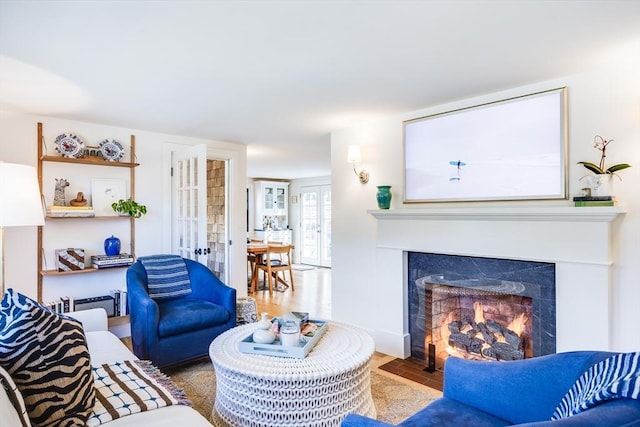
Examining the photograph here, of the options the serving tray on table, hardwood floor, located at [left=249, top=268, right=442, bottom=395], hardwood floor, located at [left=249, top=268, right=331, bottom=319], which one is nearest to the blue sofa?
the serving tray on table

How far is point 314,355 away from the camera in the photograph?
2.07 metres

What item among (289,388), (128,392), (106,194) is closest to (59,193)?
(106,194)

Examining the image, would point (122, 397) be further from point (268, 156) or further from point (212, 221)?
point (268, 156)

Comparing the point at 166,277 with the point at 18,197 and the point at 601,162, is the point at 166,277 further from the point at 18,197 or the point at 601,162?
the point at 601,162

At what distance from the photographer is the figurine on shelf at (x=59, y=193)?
11.2ft

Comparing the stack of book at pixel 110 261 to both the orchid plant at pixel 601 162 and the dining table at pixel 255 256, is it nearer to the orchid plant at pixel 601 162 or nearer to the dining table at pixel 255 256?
the dining table at pixel 255 256

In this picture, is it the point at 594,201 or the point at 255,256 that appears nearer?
the point at 594,201

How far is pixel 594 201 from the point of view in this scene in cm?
224

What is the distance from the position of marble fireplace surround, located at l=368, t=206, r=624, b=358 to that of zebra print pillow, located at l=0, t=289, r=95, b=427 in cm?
248

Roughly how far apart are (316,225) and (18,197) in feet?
22.9

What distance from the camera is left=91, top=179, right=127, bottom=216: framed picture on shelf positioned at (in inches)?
143

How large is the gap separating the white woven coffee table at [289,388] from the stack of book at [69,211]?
2.18 meters

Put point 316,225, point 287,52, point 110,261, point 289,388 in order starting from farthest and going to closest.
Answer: point 316,225 → point 110,261 → point 287,52 → point 289,388

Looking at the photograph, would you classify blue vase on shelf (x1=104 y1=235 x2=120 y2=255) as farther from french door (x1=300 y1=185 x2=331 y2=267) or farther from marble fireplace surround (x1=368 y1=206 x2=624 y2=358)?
french door (x1=300 y1=185 x2=331 y2=267)
